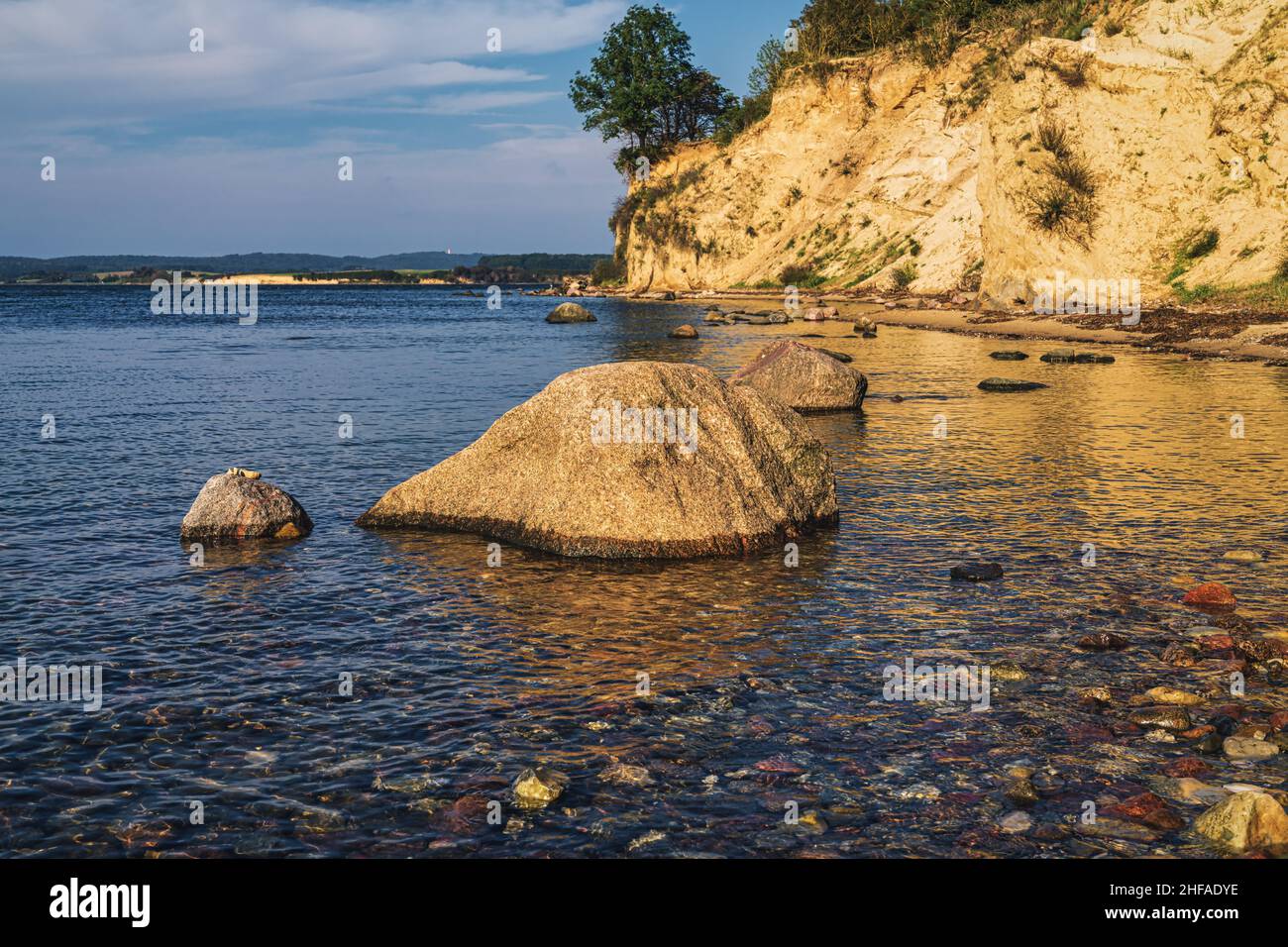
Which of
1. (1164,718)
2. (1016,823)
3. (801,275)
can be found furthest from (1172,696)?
(801,275)

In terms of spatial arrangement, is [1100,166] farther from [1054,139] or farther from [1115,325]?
[1115,325]

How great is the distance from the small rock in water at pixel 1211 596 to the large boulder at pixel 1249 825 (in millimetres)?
4754

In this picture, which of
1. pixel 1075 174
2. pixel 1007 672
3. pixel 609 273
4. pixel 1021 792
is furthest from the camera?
pixel 609 273

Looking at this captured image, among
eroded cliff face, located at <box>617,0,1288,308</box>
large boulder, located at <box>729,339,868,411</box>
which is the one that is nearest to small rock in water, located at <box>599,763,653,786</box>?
large boulder, located at <box>729,339,868,411</box>

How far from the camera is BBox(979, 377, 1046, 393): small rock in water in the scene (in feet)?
94.4

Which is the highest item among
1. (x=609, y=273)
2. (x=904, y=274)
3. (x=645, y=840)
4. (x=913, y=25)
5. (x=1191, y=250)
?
(x=913, y=25)

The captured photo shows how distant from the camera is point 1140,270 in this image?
157 ft

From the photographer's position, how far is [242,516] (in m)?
14.3

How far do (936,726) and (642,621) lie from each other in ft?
11.1

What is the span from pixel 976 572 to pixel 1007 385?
18.0 meters
